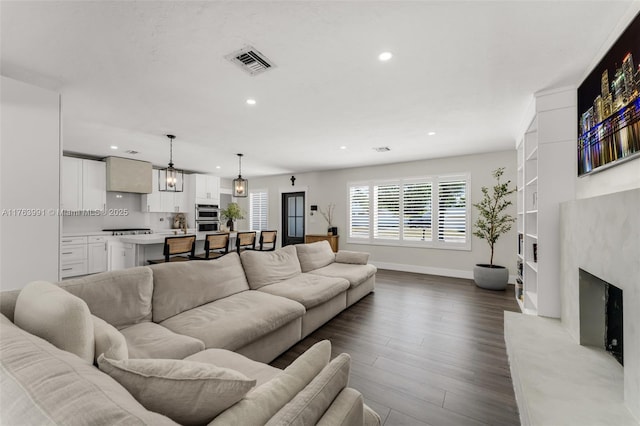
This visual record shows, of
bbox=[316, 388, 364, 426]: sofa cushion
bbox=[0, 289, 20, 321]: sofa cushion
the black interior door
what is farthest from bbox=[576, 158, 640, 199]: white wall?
the black interior door

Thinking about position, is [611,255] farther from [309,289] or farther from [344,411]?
[309,289]

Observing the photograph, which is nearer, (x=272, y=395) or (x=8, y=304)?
(x=272, y=395)

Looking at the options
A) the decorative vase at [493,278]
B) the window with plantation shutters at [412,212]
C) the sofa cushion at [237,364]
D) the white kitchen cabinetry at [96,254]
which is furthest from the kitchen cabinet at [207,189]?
the decorative vase at [493,278]

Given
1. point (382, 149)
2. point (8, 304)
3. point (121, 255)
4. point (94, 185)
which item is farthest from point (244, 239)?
point (94, 185)

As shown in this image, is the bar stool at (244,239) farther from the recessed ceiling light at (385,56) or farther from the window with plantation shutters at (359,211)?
the recessed ceiling light at (385,56)

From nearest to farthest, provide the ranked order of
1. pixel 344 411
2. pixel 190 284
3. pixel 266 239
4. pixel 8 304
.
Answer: pixel 344 411, pixel 8 304, pixel 190 284, pixel 266 239

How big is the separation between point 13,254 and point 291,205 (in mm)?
6199

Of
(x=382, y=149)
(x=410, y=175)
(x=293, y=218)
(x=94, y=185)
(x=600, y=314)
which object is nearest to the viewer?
(x=600, y=314)

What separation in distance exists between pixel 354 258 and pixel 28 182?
401 centimetres

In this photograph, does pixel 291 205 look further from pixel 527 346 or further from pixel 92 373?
pixel 92 373

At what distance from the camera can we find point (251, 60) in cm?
222

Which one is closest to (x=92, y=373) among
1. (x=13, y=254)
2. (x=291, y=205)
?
(x=13, y=254)

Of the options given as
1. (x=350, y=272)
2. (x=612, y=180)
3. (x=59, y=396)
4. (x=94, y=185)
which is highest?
(x=94, y=185)

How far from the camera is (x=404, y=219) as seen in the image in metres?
6.24
